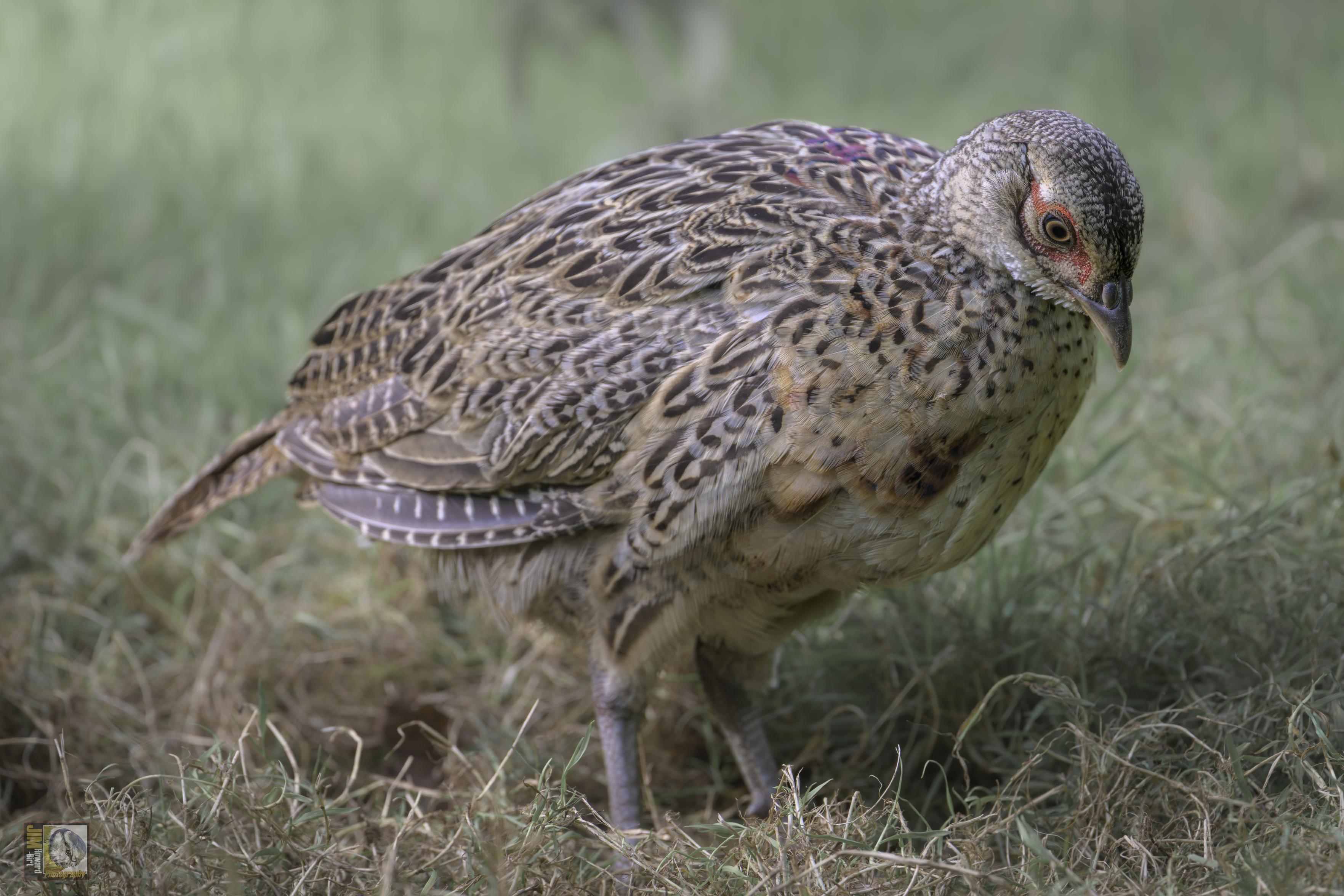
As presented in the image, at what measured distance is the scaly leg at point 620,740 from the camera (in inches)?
122

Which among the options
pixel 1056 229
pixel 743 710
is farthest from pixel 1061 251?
pixel 743 710

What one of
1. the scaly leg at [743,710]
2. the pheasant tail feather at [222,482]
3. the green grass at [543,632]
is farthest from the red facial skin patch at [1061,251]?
the pheasant tail feather at [222,482]

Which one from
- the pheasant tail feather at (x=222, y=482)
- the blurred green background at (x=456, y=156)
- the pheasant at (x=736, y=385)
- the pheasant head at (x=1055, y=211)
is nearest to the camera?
the pheasant head at (x=1055, y=211)

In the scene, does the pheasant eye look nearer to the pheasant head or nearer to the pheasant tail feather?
the pheasant head

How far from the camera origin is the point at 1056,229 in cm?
256

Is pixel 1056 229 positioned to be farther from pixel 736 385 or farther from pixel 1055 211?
pixel 736 385

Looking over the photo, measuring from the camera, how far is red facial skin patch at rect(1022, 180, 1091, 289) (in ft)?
8.32

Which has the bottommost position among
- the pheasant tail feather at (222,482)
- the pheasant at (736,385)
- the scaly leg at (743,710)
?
the scaly leg at (743,710)

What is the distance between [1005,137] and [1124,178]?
25 centimetres

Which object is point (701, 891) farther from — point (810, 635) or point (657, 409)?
point (810, 635)

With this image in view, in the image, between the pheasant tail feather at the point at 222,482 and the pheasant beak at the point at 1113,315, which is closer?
the pheasant beak at the point at 1113,315

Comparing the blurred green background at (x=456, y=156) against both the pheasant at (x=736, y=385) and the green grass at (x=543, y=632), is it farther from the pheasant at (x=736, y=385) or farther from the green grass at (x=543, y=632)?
the pheasant at (x=736, y=385)

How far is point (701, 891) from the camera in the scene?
8.49 ft

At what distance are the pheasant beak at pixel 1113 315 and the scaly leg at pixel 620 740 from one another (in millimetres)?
1340
